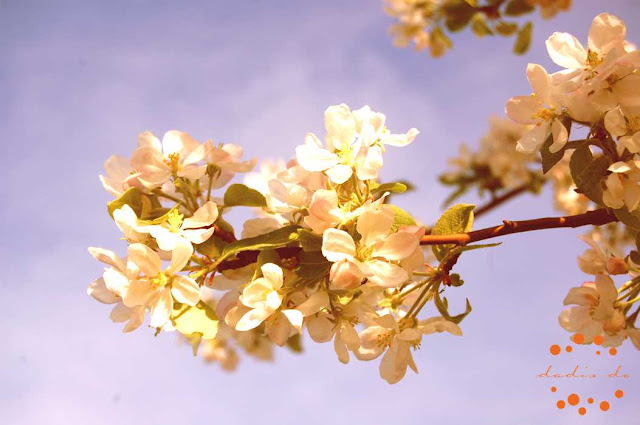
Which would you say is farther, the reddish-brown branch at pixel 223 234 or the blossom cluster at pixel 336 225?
the reddish-brown branch at pixel 223 234

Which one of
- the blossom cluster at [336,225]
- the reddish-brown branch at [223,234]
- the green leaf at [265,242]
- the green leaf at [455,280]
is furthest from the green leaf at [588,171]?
the reddish-brown branch at [223,234]

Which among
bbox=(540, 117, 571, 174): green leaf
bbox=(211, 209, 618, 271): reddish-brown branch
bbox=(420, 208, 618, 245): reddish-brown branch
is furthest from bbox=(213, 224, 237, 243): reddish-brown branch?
bbox=(540, 117, 571, 174): green leaf

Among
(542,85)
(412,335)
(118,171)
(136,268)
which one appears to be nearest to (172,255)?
(136,268)

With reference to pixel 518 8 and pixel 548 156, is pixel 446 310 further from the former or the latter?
pixel 518 8

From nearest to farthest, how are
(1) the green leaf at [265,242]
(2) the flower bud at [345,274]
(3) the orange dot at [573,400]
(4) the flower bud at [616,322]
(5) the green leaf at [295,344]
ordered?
(2) the flower bud at [345,274] < (1) the green leaf at [265,242] < (4) the flower bud at [616,322] < (3) the orange dot at [573,400] < (5) the green leaf at [295,344]

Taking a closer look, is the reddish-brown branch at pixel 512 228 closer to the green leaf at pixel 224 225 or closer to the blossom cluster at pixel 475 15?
the green leaf at pixel 224 225

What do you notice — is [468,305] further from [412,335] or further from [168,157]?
[168,157]

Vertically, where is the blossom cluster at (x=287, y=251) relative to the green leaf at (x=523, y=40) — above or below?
above

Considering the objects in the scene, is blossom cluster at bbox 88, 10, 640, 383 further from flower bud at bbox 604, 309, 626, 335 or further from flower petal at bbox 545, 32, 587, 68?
flower bud at bbox 604, 309, 626, 335
